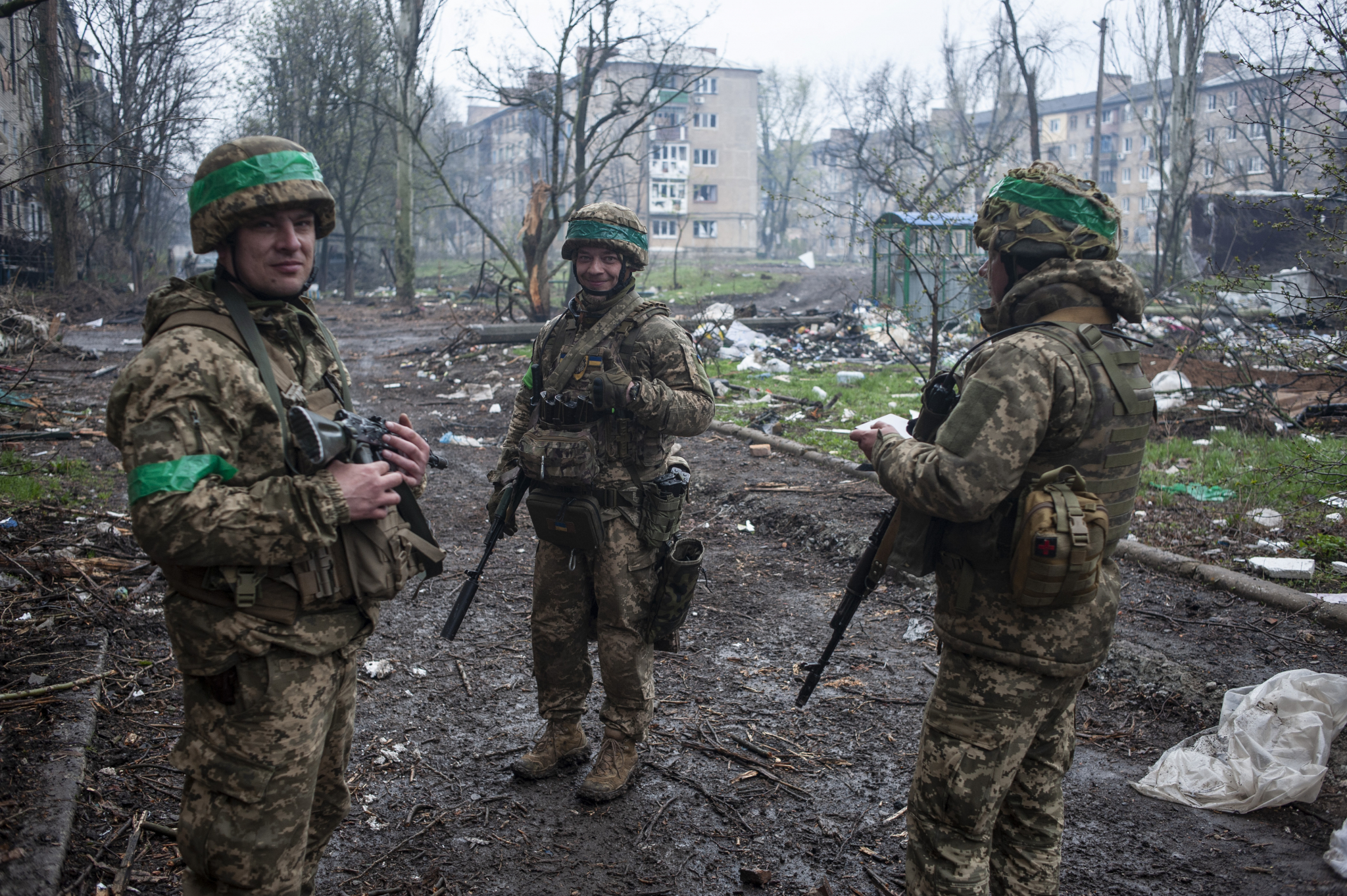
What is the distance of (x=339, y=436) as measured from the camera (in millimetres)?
2000

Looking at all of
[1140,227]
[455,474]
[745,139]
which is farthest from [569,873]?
[1140,227]

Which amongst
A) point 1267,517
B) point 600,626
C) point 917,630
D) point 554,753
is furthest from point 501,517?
point 1267,517

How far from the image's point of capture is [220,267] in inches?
80.6

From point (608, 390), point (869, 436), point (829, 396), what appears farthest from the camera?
point (829, 396)

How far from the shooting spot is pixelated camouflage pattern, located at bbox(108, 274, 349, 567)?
5.82 ft

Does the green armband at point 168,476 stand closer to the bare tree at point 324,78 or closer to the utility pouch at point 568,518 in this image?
Answer: the utility pouch at point 568,518

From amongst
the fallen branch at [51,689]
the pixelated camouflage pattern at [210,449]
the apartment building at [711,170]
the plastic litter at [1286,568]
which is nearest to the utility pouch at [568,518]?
the pixelated camouflage pattern at [210,449]

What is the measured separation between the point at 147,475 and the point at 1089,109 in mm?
81020

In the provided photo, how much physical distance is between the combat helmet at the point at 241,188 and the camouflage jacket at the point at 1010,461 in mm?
1612

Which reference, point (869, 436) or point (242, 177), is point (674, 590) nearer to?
point (869, 436)

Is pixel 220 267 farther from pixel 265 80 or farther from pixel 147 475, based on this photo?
pixel 265 80

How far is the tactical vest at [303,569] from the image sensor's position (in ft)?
6.22

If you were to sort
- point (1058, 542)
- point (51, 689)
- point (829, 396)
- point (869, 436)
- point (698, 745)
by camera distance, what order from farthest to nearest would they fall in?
1. point (829, 396)
2. point (698, 745)
3. point (51, 689)
4. point (869, 436)
5. point (1058, 542)

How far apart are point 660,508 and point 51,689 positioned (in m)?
2.55
